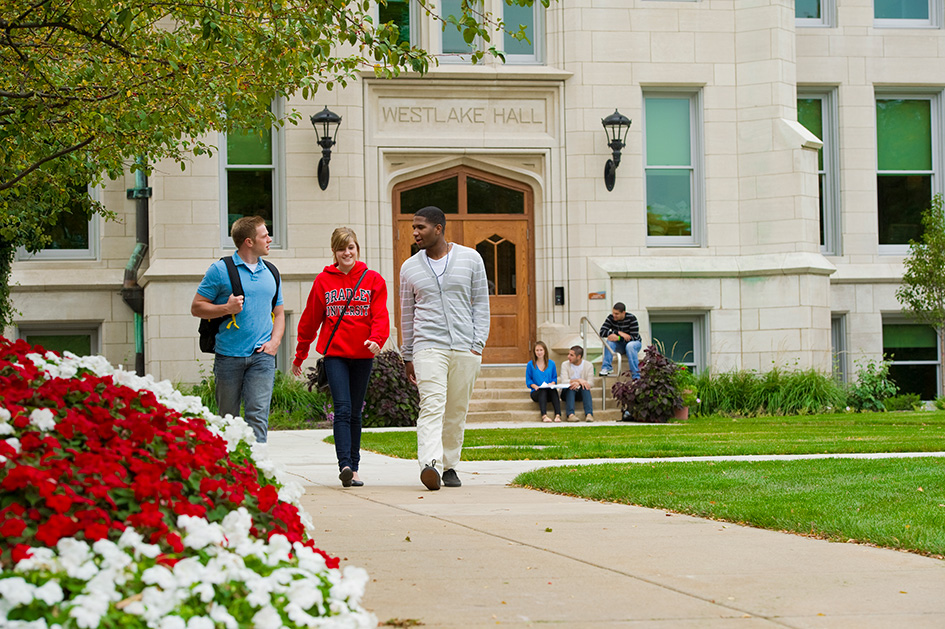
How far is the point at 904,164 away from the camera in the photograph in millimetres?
22141

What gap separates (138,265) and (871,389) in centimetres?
1259

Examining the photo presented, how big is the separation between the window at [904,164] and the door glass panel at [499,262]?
23.3ft

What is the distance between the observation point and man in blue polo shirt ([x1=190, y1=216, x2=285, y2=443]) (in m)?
7.75

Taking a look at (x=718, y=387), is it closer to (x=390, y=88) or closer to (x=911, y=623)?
Result: (x=390, y=88)

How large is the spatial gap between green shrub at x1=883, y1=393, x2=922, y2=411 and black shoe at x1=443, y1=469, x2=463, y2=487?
13.4m

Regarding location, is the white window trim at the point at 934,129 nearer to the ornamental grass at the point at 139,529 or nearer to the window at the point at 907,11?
the window at the point at 907,11

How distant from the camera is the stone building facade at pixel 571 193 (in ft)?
64.1

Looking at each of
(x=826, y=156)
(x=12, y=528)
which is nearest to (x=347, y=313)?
(x=12, y=528)

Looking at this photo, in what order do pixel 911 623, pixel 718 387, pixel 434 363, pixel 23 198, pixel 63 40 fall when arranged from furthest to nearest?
pixel 718 387
pixel 23 198
pixel 63 40
pixel 434 363
pixel 911 623

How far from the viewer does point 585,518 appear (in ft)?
21.5

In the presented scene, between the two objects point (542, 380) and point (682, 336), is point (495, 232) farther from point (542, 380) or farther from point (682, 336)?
point (682, 336)

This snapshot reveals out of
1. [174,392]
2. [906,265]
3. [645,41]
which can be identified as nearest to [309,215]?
[645,41]

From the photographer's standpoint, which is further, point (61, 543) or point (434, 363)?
point (434, 363)

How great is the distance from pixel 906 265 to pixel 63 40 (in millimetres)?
15175
